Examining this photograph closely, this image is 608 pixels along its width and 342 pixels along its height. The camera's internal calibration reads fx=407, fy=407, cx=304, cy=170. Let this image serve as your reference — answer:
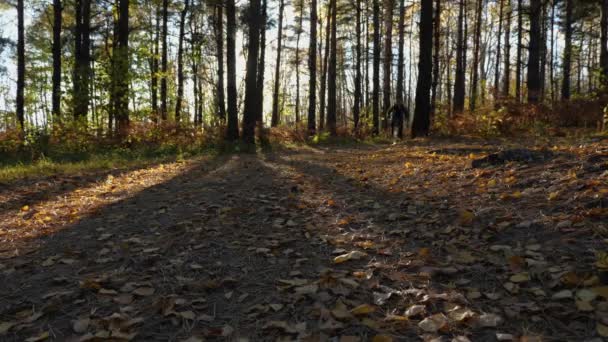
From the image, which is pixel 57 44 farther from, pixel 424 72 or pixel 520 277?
pixel 520 277

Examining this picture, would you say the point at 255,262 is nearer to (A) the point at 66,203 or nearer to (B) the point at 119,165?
(A) the point at 66,203

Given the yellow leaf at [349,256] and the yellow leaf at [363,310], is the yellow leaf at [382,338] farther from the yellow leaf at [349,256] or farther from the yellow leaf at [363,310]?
the yellow leaf at [349,256]

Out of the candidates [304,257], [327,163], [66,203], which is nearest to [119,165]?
[66,203]

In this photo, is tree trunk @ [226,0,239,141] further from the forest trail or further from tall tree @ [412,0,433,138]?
the forest trail

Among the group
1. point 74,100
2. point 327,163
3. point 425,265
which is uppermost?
Result: point 74,100

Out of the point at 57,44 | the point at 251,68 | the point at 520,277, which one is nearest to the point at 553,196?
the point at 520,277

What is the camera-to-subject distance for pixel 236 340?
2141 mm

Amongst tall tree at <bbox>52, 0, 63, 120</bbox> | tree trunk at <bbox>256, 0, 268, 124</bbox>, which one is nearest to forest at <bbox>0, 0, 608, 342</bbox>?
tall tree at <bbox>52, 0, 63, 120</bbox>

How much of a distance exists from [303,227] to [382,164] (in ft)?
11.8

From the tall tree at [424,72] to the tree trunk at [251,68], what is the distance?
15.7ft

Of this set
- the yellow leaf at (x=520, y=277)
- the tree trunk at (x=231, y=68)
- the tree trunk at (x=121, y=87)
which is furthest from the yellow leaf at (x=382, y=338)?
the tree trunk at (x=121, y=87)

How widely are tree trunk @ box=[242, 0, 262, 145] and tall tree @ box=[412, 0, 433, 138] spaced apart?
4.77 meters

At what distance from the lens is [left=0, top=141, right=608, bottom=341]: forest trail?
221 centimetres

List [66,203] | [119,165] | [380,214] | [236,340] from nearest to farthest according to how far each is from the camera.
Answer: [236,340]
[380,214]
[66,203]
[119,165]
